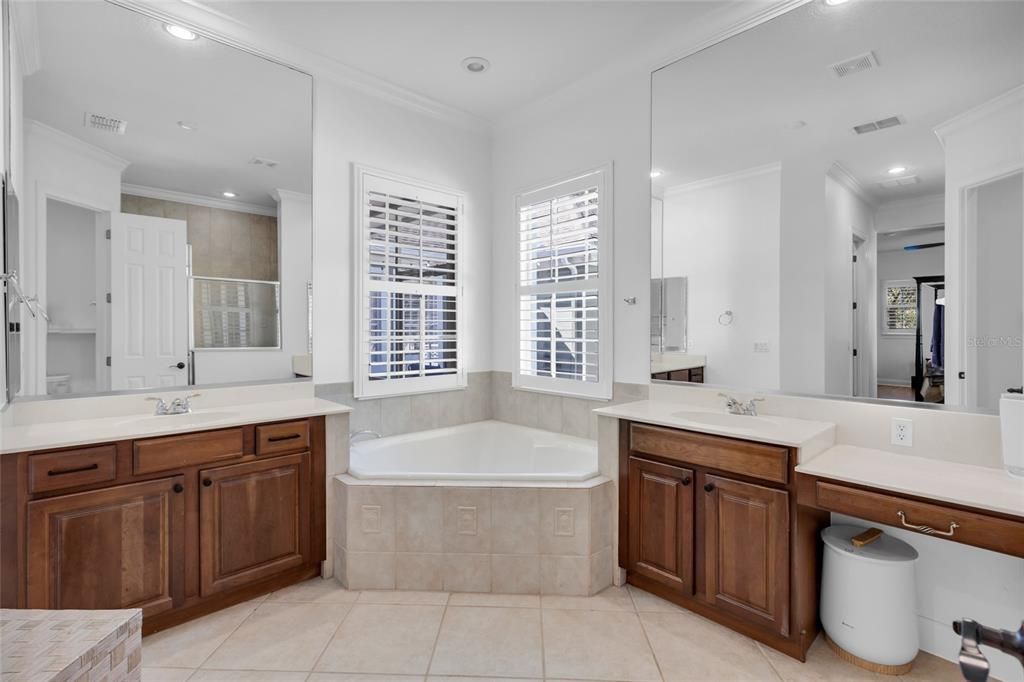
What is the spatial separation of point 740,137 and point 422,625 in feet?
9.12

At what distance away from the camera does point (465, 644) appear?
2055mm

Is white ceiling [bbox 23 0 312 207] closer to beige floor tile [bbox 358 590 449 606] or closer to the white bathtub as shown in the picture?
the white bathtub

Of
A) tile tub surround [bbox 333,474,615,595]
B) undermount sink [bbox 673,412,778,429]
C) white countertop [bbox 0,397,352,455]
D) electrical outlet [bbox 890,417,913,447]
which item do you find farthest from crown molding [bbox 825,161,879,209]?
white countertop [bbox 0,397,352,455]

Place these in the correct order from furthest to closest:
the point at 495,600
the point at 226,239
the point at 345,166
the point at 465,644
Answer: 1. the point at 345,166
2. the point at 226,239
3. the point at 495,600
4. the point at 465,644

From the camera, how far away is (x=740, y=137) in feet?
8.44

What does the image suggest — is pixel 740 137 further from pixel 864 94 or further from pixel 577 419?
pixel 577 419

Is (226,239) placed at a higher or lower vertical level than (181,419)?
higher

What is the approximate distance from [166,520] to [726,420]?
251cm

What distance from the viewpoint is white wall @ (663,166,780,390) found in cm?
247

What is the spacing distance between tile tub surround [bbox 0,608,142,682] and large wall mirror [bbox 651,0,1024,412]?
2.48 meters

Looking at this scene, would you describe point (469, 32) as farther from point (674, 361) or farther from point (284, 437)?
point (284, 437)

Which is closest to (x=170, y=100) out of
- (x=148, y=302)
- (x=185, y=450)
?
(x=148, y=302)

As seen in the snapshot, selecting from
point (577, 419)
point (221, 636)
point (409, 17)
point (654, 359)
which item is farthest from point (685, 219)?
point (221, 636)

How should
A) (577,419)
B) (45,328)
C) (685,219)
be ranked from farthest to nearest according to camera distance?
(577,419) → (685,219) → (45,328)
